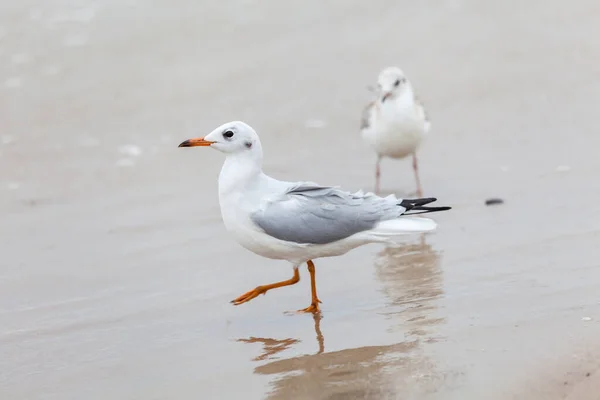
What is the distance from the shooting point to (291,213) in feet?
18.1

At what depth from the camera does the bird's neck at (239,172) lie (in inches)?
219

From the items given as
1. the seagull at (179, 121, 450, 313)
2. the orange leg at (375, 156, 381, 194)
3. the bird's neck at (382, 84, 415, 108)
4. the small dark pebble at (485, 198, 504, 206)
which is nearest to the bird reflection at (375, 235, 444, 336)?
the seagull at (179, 121, 450, 313)

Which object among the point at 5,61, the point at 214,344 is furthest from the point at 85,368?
the point at 5,61

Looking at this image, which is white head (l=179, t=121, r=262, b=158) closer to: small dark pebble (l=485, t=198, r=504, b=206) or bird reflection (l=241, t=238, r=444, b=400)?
bird reflection (l=241, t=238, r=444, b=400)

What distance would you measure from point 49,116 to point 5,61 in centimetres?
141

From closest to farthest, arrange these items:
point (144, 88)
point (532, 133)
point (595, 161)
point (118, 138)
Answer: point (595, 161)
point (532, 133)
point (118, 138)
point (144, 88)

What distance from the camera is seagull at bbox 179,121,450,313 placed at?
5508 mm

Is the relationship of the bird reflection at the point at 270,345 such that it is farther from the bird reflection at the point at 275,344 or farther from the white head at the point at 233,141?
the white head at the point at 233,141

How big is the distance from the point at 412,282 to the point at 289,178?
9.69ft

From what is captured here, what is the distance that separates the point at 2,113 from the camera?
10.6m

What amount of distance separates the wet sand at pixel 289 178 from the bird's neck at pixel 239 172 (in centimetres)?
67

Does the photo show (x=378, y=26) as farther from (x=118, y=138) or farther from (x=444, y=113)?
(x=118, y=138)

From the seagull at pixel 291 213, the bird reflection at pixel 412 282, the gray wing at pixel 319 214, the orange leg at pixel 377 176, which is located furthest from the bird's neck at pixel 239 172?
the orange leg at pixel 377 176

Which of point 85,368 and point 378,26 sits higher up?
point 378,26
